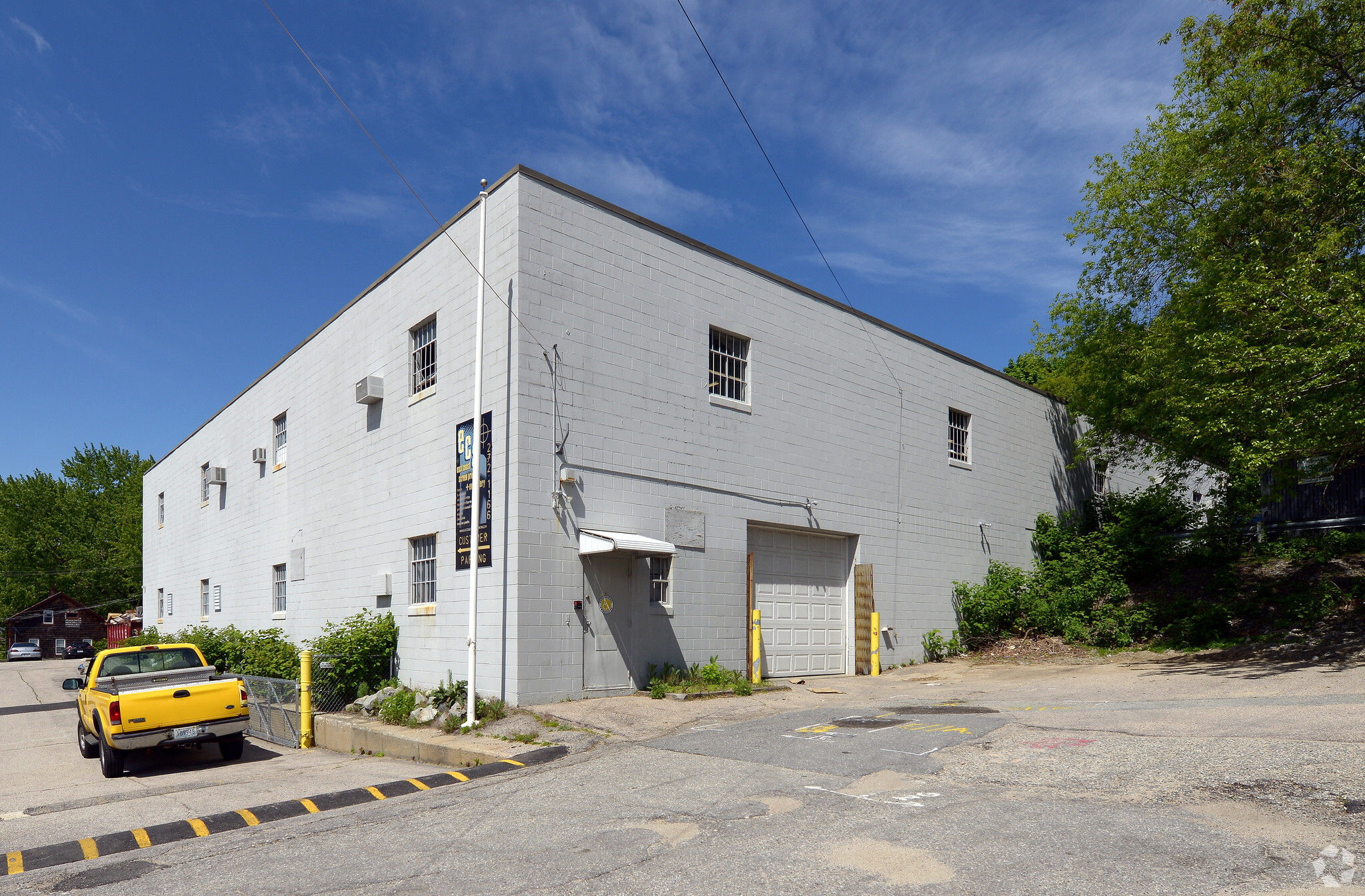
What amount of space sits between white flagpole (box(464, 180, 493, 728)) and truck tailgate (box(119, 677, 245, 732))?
310 centimetres

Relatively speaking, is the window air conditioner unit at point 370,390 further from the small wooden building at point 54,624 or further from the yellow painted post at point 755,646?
the small wooden building at point 54,624

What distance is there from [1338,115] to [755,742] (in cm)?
1465

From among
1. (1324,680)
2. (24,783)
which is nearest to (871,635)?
(1324,680)

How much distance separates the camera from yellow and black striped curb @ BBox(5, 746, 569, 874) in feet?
23.4

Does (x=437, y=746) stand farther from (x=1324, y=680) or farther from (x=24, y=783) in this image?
(x=1324, y=680)

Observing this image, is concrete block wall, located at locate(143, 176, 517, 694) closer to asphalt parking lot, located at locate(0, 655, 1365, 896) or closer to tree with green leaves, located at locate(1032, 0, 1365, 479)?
asphalt parking lot, located at locate(0, 655, 1365, 896)

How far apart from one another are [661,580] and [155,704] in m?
6.97

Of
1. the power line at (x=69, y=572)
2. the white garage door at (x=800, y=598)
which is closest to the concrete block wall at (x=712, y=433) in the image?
the white garage door at (x=800, y=598)

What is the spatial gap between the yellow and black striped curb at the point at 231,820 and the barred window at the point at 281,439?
1349cm

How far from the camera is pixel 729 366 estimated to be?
15984 millimetres

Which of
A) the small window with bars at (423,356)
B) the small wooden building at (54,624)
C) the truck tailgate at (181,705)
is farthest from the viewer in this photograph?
the small wooden building at (54,624)

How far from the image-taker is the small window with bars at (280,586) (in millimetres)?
20875

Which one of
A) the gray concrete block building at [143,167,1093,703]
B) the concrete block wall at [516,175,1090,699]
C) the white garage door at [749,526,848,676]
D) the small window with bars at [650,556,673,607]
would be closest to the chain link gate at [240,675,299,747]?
the gray concrete block building at [143,167,1093,703]

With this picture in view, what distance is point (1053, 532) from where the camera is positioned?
76.6 feet
